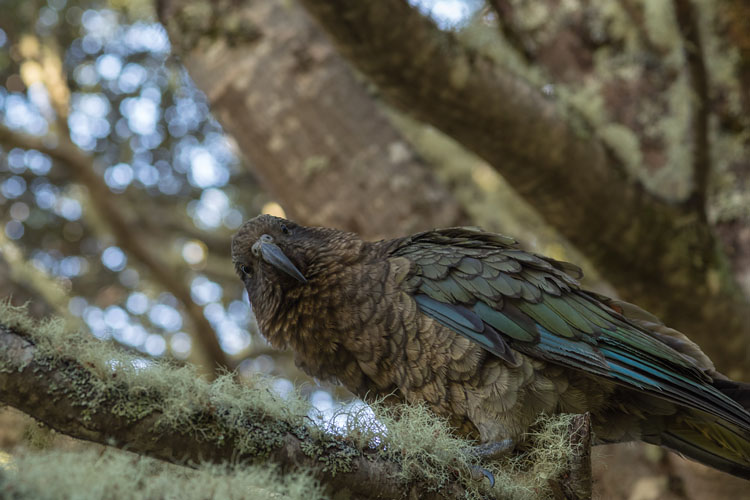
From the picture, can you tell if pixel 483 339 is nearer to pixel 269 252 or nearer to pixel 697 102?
pixel 269 252

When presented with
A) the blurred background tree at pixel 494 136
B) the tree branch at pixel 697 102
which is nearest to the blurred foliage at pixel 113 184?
the blurred background tree at pixel 494 136

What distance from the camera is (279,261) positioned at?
10.4ft

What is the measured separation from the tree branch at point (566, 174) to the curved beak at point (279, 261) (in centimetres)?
120

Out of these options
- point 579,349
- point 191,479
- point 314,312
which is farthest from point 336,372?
point 191,479

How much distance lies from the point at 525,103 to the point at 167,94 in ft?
17.0

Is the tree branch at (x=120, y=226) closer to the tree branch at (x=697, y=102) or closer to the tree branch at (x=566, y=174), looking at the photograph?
the tree branch at (x=566, y=174)

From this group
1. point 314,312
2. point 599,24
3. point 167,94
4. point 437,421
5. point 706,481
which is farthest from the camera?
point 167,94

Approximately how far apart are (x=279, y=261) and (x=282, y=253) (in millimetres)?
76

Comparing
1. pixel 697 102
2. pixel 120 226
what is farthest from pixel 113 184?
pixel 697 102

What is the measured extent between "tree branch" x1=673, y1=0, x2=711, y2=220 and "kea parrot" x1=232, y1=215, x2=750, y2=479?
1427mm

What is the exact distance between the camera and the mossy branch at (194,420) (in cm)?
172

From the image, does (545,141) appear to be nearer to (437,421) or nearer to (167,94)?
(437,421)

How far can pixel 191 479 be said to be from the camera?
1.56m

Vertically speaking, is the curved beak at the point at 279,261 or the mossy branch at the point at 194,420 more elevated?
the curved beak at the point at 279,261
